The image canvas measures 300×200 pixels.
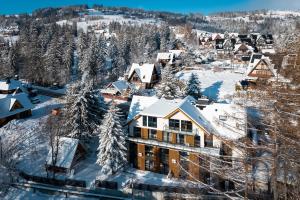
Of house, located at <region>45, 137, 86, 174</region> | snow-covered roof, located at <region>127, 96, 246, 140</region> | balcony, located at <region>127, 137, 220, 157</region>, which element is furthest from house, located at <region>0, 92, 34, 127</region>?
balcony, located at <region>127, 137, 220, 157</region>

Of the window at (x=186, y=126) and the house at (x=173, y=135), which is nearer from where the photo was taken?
the house at (x=173, y=135)

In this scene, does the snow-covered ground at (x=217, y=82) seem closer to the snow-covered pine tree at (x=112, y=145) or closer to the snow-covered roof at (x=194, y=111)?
the snow-covered roof at (x=194, y=111)

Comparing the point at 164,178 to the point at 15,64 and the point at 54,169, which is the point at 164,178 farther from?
the point at 15,64

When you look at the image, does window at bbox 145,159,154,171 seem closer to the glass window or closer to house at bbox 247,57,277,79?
the glass window

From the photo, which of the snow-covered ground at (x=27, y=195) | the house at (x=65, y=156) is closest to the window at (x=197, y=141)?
the snow-covered ground at (x=27, y=195)

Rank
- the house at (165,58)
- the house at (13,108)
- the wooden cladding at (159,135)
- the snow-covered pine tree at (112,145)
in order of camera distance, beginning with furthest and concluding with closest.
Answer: the house at (165,58)
the house at (13,108)
the wooden cladding at (159,135)
the snow-covered pine tree at (112,145)

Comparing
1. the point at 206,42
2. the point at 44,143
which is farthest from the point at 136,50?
the point at 44,143
